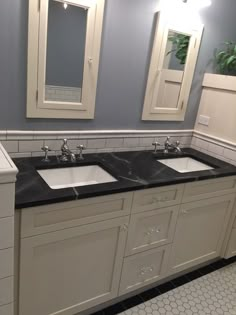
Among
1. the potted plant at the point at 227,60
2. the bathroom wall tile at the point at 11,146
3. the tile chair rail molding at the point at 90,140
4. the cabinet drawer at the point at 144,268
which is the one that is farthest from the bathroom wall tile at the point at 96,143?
the potted plant at the point at 227,60

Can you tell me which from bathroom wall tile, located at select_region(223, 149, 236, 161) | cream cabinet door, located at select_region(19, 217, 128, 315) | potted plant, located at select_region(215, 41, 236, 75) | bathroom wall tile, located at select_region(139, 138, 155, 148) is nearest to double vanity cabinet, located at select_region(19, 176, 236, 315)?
cream cabinet door, located at select_region(19, 217, 128, 315)

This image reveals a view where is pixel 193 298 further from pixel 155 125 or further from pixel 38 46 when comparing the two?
pixel 38 46

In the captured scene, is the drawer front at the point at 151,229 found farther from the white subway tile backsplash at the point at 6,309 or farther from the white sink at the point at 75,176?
the white subway tile backsplash at the point at 6,309

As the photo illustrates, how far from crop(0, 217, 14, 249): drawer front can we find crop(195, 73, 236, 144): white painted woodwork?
1719 millimetres

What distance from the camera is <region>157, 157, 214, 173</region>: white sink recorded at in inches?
82.8

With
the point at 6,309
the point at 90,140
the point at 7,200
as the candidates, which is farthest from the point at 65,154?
the point at 6,309

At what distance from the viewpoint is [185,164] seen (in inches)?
86.0

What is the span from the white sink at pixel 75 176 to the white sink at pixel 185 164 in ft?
2.04

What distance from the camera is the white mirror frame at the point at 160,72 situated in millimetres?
1831

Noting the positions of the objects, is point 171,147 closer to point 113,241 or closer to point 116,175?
point 116,175

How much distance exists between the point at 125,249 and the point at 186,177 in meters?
0.56

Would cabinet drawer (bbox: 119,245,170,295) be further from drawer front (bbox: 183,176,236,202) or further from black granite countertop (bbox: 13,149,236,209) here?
black granite countertop (bbox: 13,149,236,209)

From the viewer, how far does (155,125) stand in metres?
2.10

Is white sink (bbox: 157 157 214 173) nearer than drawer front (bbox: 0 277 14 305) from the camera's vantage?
No
